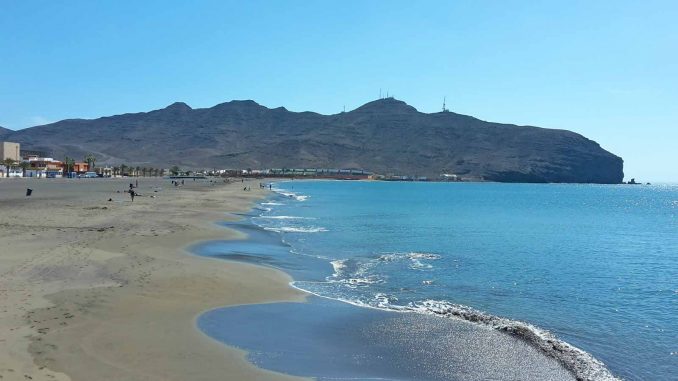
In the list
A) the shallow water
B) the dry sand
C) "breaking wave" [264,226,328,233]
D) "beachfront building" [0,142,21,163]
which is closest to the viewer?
the dry sand

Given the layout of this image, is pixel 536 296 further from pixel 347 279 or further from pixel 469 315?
pixel 347 279

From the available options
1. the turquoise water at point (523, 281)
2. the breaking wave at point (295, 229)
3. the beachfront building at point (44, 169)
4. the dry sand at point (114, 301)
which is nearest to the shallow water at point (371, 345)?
the dry sand at point (114, 301)

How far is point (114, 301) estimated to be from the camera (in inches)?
545

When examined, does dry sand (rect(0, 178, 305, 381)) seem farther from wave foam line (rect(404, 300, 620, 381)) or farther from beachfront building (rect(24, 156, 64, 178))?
beachfront building (rect(24, 156, 64, 178))

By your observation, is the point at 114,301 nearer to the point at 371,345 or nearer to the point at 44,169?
the point at 371,345

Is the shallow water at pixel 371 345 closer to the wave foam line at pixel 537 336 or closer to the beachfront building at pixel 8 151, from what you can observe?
the wave foam line at pixel 537 336

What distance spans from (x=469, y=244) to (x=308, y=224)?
1418 centimetres

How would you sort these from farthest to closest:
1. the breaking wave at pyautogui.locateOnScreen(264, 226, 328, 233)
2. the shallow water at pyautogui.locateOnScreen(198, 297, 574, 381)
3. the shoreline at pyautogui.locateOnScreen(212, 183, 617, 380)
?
the breaking wave at pyautogui.locateOnScreen(264, 226, 328, 233), the shoreline at pyautogui.locateOnScreen(212, 183, 617, 380), the shallow water at pyautogui.locateOnScreen(198, 297, 574, 381)

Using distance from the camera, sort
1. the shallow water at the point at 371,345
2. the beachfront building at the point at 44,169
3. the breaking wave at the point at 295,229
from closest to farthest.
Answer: the shallow water at the point at 371,345, the breaking wave at the point at 295,229, the beachfront building at the point at 44,169

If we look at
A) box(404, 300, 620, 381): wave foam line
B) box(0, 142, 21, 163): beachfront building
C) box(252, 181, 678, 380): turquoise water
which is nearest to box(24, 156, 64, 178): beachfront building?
box(0, 142, 21, 163): beachfront building

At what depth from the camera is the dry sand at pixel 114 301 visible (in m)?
9.41

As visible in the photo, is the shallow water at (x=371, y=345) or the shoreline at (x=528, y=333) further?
the shoreline at (x=528, y=333)

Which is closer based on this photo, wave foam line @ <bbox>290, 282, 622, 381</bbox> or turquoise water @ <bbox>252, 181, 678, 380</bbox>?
wave foam line @ <bbox>290, 282, 622, 381</bbox>

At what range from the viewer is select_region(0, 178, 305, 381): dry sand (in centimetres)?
941
